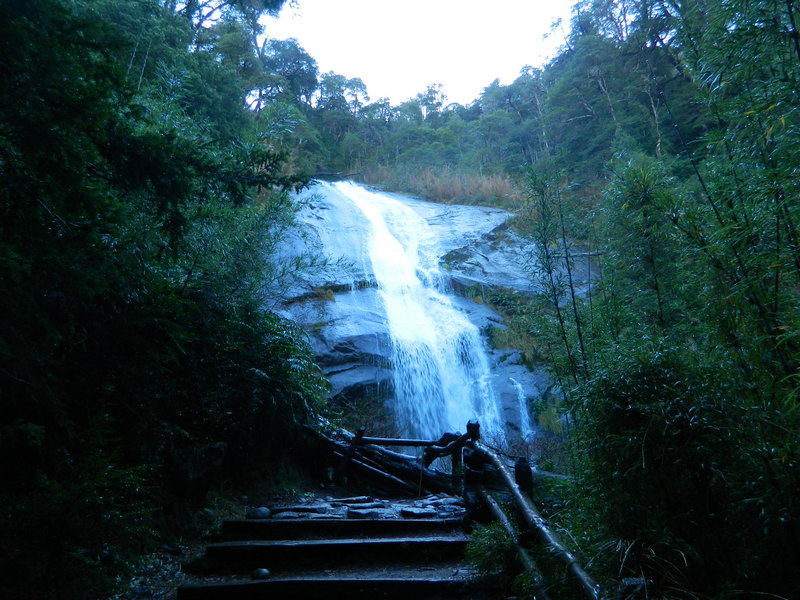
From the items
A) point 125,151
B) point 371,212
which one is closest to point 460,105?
point 371,212

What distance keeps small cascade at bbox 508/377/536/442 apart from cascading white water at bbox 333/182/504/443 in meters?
0.52

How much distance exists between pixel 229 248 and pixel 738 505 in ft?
18.7

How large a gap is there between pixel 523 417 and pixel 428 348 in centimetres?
291

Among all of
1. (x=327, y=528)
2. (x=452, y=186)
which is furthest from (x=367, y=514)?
(x=452, y=186)

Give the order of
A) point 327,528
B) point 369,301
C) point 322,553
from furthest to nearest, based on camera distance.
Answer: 1. point 369,301
2. point 327,528
3. point 322,553

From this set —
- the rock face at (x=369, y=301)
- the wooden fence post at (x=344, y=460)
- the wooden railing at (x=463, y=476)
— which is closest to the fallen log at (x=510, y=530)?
the wooden railing at (x=463, y=476)

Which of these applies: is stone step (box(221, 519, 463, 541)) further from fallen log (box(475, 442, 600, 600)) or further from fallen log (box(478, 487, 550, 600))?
fallen log (box(475, 442, 600, 600))

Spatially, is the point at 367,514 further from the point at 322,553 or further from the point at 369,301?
the point at 369,301

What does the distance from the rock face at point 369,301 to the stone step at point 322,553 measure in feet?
17.1

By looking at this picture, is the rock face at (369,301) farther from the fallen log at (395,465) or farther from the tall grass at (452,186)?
the fallen log at (395,465)

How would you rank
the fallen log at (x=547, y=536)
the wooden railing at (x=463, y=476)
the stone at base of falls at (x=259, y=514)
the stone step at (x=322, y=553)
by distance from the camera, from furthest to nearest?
1. the stone at base of falls at (x=259, y=514)
2. the stone step at (x=322, y=553)
3. the wooden railing at (x=463, y=476)
4. the fallen log at (x=547, y=536)

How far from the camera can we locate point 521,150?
27.7m

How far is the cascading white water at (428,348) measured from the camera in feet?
38.0

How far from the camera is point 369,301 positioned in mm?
13906
